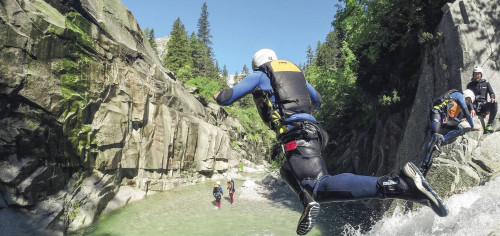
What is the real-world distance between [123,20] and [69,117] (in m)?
11.0

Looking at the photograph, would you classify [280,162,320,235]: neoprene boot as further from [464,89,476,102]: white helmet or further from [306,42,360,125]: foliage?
[306,42,360,125]: foliage

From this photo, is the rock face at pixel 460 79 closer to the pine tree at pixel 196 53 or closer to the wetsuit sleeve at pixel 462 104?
the wetsuit sleeve at pixel 462 104

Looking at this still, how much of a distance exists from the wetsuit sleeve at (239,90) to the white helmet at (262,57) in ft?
1.07

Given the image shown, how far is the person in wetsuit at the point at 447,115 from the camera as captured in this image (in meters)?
7.22

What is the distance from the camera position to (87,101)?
53.5 ft

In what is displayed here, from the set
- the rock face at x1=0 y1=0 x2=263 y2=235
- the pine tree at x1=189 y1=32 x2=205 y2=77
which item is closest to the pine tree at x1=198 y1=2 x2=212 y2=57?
the pine tree at x1=189 y1=32 x2=205 y2=77

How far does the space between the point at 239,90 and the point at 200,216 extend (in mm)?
16860

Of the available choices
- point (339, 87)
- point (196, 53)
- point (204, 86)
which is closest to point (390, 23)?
point (339, 87)

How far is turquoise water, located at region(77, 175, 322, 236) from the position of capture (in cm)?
1570

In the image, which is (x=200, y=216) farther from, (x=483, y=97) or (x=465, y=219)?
(x=465, y=219)

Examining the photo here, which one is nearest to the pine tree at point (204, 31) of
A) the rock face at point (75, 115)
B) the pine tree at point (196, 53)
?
the pine tree at point (196, 53)

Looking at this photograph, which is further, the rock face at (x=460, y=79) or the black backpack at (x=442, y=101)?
the rock face at (x=460, y=79)

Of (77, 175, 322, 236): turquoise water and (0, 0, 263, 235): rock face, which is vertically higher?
(0, 0, 263, 235): rock face

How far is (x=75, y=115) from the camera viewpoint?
1534cm
